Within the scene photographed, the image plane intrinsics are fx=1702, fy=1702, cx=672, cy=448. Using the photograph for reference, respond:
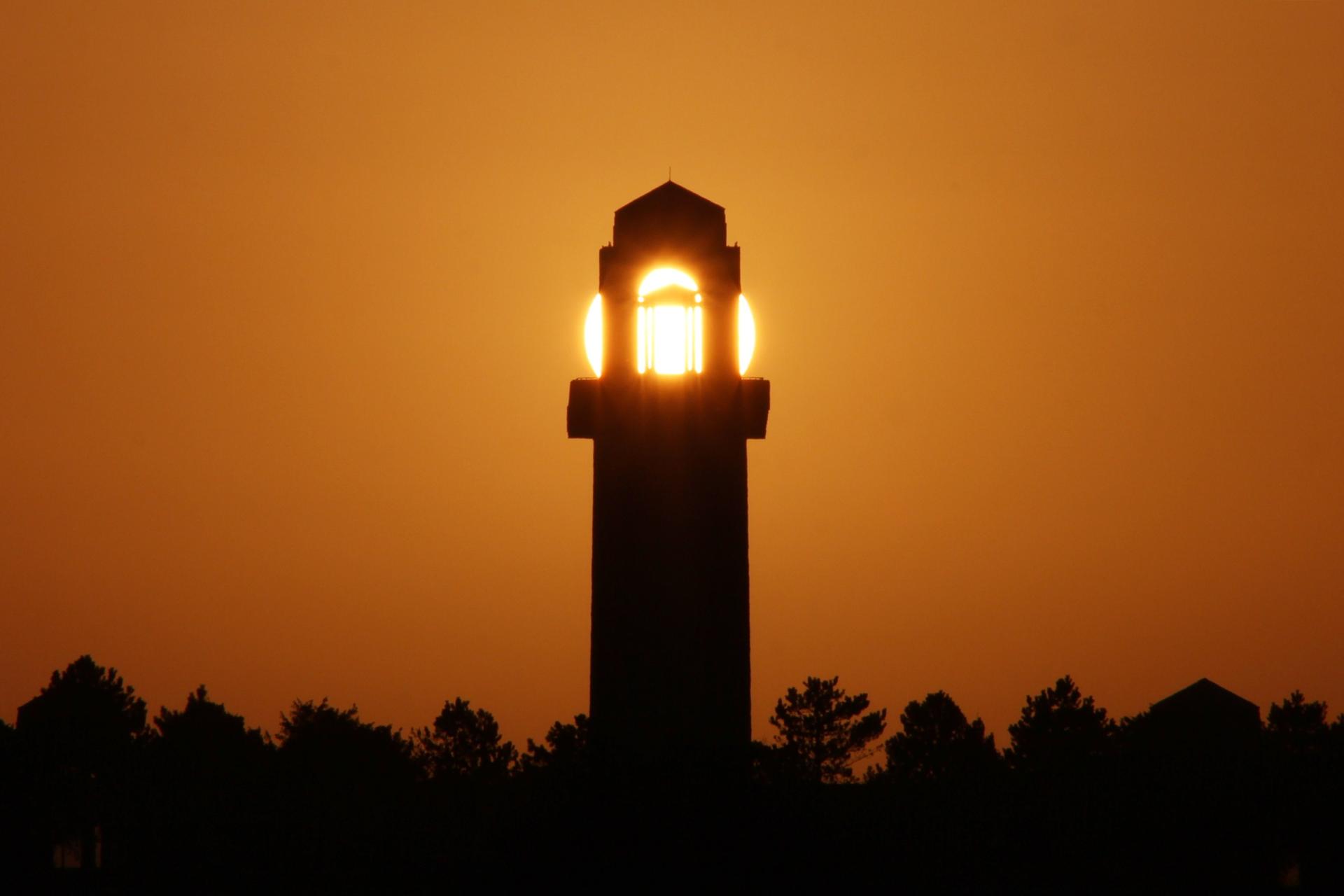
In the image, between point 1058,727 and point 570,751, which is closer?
point 570,751

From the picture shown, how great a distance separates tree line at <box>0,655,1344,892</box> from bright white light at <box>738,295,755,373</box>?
206 inches

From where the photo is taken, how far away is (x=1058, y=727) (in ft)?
276

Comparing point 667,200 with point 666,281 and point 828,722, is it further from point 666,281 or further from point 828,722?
point 828,722

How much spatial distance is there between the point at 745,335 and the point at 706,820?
296 inches

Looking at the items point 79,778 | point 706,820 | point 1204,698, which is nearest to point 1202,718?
point 1204,698

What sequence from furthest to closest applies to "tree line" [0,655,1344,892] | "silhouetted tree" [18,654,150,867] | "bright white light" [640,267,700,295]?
"silhouetted tree" [18,654,150,867], "bright white light" [640,267,700,295], "tree line" [0,655,1344,892]

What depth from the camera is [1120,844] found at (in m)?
31.0

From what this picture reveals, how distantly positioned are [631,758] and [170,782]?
3637cm

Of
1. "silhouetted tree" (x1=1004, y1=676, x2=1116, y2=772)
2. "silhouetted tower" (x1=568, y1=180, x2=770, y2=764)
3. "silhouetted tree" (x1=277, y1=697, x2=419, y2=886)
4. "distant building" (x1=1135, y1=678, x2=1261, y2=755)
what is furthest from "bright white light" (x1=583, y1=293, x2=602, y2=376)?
"silhouetted tree" (x1=1004, y1=676, x2=1116, y2=772)

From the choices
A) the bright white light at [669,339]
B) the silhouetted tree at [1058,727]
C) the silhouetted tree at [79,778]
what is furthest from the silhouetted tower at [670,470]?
the silhouetted tree at [1058,727]

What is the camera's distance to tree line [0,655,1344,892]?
18.2 meters

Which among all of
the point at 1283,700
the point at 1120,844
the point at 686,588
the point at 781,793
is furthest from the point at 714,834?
the point at 1283,700

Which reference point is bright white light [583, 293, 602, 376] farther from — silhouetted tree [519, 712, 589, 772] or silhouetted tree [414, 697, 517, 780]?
silhouetted tree [414, 697, 517, 780]

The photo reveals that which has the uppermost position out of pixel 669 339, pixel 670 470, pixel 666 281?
pixel 666 281
